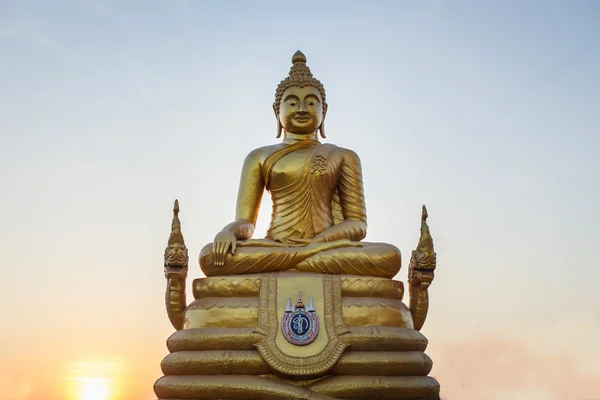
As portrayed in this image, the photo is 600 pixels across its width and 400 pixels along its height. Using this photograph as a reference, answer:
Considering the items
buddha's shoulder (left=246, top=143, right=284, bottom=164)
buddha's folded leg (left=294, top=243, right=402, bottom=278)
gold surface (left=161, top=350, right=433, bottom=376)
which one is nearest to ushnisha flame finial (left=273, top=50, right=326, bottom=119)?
buddha's shoulder (left=246, top=143, right=284, bottom=164)

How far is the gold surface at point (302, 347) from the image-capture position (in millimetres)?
7809

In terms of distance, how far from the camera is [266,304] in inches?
325

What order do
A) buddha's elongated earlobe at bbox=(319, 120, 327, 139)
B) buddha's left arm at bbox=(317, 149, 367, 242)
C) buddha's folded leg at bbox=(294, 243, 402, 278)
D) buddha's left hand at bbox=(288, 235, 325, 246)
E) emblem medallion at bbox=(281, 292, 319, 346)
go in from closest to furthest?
emblem medallion at bbox=(281, 292, 319, 346)
buddha's folded leg at bbox=(294, 243, 402, 278)
buddha's left hand at bbox=(288, 235, 325, 246)
buddha's left arm at bbox=(317, 149, 367, 242)
buddha's elongated earlobe at bbox=(319, 120, 327, 139)

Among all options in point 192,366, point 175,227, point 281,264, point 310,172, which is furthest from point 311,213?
point 192,366

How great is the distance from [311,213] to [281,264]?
126cm

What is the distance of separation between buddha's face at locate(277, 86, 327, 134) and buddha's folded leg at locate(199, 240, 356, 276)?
6.87 ft

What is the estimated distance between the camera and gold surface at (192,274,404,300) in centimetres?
845

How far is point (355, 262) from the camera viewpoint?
28.2 ft

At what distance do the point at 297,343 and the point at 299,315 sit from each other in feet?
0.97

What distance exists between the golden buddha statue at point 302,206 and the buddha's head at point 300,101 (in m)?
0.01

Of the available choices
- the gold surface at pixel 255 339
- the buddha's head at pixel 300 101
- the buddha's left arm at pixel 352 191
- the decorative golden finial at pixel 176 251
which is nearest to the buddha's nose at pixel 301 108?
the buddha's head at pixel 300 101

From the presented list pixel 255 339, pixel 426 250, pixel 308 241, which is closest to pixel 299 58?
pixel 308 241

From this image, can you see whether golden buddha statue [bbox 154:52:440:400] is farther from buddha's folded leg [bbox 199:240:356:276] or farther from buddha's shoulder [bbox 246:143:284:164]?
buddha's shoulder [bbox 246:143:284:164]

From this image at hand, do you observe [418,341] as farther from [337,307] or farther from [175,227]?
[175,227]
